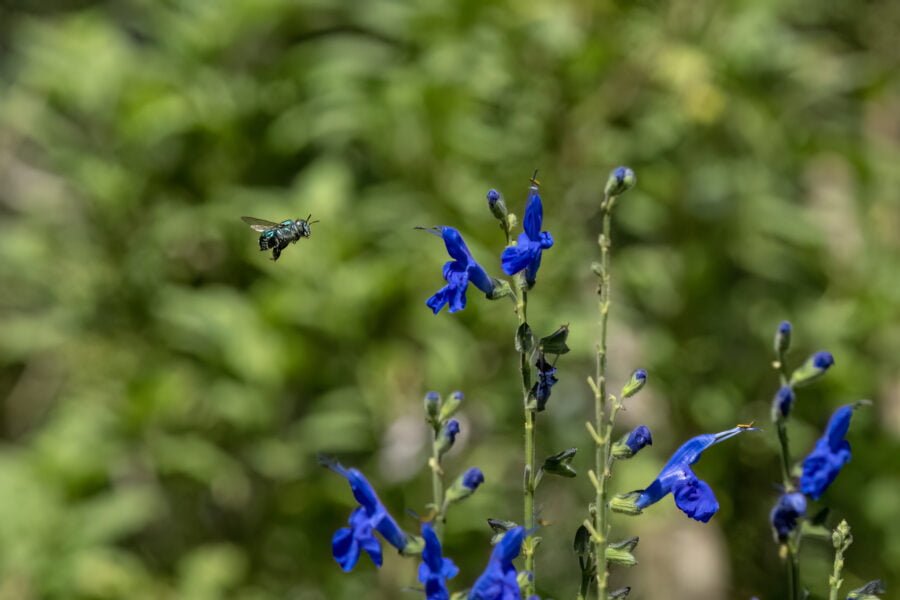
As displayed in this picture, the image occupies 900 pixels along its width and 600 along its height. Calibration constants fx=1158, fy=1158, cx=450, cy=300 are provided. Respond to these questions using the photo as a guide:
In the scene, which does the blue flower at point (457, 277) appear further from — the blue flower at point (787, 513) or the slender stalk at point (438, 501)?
the blue flower at point (787, 513)

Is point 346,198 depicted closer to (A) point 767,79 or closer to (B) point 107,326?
(B) point 107,326

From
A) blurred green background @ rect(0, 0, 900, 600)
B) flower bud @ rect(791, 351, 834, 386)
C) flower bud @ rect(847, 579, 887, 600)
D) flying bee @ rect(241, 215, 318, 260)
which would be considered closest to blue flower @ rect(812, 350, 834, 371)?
flower bud @ rect(791, 351, 834, 386)

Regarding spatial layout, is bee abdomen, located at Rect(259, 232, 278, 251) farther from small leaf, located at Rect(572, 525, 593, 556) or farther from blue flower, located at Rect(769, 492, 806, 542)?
blue flower, located at Rect(769, 492, 806, 542)

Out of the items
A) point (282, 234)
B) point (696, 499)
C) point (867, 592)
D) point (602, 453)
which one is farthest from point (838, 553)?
point (282, 234)

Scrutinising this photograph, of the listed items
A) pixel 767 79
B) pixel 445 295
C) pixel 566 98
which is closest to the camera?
pixel 445 295

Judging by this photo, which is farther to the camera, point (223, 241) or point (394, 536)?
point (223, 241)

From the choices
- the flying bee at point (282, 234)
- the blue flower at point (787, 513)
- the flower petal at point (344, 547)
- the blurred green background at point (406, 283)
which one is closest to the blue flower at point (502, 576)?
the flower petal at point (344, 547)

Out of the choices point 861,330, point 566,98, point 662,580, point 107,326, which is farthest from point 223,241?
point 861,330

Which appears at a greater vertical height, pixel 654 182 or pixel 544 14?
pixel 544 14
